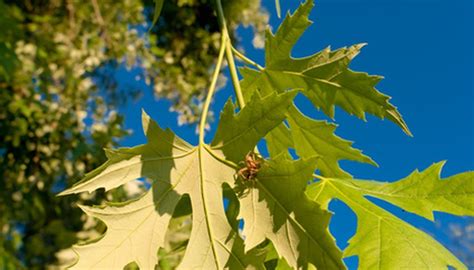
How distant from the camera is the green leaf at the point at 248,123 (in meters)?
0.58

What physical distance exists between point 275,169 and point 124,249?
0.58ft

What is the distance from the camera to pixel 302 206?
54 cm

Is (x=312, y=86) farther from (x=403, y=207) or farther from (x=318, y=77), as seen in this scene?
(x=403, y=207)

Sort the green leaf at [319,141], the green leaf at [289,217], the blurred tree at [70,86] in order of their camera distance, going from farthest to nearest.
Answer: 1. the blurred tree at [70,86]
2. the green leaf at [319,141]
3. the green leaf at [289,217]

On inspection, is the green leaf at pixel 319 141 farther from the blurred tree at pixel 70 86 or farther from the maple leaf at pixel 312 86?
the blurred tree at pixel 70 86

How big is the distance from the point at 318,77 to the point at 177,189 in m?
0.24

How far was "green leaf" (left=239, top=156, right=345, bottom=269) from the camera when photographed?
1.72 feet

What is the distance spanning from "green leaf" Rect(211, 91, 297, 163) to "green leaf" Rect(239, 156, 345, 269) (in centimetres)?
4

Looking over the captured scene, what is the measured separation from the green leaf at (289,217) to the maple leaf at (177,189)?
0.03m

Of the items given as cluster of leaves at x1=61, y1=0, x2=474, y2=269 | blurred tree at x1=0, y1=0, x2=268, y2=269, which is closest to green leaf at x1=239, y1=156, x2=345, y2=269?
cluster of leaves at x1=61, y1=0, x2=474, y2=269

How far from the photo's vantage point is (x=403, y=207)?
0.64 metres

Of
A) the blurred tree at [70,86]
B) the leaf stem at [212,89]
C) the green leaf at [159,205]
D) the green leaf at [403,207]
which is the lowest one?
the green leaf at [403,207]

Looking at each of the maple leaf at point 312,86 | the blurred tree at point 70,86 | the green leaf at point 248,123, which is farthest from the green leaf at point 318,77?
the blurred tree at point 70,86

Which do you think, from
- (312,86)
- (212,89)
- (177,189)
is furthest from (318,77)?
(177,189)
